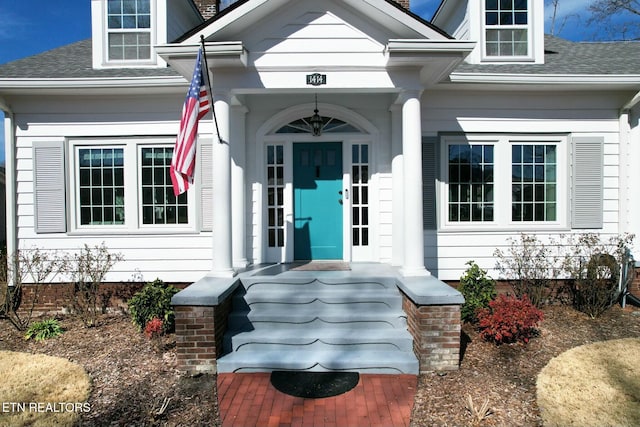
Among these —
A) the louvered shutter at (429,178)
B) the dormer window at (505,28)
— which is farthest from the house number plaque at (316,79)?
the dormer window at (505,28)

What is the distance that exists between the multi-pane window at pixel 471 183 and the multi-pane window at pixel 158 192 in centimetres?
423

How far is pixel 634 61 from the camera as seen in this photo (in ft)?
21.1

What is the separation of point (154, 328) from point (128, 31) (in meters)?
4.93

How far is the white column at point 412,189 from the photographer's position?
15.9ft

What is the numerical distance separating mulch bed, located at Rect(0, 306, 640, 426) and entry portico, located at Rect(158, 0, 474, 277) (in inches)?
49.6

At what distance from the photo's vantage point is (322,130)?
6.12 meters

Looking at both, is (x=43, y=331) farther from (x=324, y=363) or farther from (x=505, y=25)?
(x=505, y=25)

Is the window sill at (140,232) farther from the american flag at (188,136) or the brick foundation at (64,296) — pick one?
the american flag at (188,136)

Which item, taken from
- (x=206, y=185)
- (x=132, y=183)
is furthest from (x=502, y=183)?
(x=132, y=183)

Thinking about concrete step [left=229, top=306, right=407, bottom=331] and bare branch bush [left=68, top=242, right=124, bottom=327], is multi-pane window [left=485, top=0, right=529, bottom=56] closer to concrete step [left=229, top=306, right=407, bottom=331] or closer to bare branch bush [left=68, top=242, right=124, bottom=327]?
concrete step [left=229, top=306, right=407, bottom=331]

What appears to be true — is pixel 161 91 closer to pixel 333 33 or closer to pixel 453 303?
pixel 333 33

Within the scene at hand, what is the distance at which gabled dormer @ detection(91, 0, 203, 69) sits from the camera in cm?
649

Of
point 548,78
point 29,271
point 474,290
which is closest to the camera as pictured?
point 474,290

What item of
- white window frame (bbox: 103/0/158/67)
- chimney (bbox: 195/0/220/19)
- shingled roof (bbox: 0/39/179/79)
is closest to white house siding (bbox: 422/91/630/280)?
shingled roof (bbox: 0/39/179/79)
